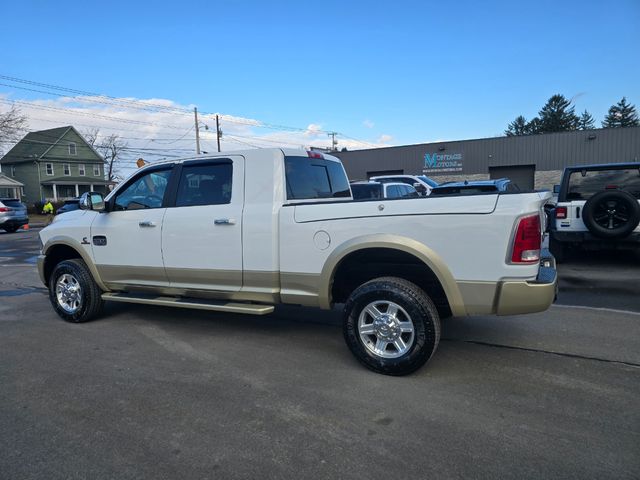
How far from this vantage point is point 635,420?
301 cm

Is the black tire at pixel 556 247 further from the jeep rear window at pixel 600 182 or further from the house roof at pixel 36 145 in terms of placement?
the house roof at pixel 36 145

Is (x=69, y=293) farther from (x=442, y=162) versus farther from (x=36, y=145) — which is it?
(x=36, y=145)

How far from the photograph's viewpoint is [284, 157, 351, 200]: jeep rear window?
4617 millimetres

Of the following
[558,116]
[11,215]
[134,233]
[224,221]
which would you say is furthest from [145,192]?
[558,116]

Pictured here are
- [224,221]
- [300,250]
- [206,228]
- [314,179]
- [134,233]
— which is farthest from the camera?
[134,233]

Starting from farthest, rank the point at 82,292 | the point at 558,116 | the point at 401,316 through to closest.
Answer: the point at 558,116 → the point at 82,292 → the point at 401,316

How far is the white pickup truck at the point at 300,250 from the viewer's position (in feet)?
11.4

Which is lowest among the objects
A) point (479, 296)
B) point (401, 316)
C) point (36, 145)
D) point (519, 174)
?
point (401, 316)

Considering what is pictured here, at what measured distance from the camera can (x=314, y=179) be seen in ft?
16.3

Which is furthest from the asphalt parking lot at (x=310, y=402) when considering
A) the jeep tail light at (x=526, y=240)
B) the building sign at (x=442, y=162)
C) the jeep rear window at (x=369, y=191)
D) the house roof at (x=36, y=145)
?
the house roof at (x=36, y=145)

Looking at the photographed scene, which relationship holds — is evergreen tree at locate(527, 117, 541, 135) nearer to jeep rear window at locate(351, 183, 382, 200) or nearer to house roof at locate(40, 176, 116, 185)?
house roof at locate(40, 176, 116, 185)

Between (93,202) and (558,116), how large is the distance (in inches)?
3227

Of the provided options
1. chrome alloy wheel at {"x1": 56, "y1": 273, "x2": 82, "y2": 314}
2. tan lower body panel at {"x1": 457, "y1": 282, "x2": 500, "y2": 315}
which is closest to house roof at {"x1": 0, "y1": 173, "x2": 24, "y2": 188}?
chrome alloy wheel at {"x1": 56, "y1": 273, "x2": 82, "y2": 314}

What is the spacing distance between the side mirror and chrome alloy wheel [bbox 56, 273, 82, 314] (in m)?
0.91
